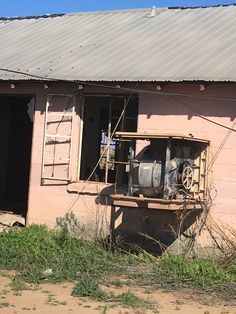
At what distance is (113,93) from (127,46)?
1.54 meters

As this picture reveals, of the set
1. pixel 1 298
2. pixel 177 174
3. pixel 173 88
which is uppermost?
pixel 173 88

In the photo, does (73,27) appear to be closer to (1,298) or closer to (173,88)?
(173,88)

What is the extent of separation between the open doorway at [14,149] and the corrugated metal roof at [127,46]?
7.32 ft

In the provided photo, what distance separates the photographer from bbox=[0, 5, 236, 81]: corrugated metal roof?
10.3 m

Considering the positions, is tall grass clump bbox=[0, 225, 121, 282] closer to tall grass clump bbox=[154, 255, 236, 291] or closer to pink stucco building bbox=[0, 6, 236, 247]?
pink stucco building bbox=[0, 6, 236, 247]

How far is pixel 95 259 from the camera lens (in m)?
9.34

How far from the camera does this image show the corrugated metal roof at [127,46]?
10.3 metres

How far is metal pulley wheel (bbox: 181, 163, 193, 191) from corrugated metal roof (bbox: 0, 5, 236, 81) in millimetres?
1492

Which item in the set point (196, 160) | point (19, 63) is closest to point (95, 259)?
point (196, 160)

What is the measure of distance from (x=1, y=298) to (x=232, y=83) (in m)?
4.94

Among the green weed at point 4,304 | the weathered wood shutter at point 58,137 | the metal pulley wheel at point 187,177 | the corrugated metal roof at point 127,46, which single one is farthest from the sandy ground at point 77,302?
the corrugated metal roof at point 127,46

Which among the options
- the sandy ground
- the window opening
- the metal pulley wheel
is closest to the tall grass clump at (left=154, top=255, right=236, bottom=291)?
the sandy ground

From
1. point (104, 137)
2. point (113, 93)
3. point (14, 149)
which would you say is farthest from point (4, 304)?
point (14, 149)

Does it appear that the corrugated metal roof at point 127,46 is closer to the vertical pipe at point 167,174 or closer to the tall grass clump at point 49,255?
the vertical pipe at point 167,174
